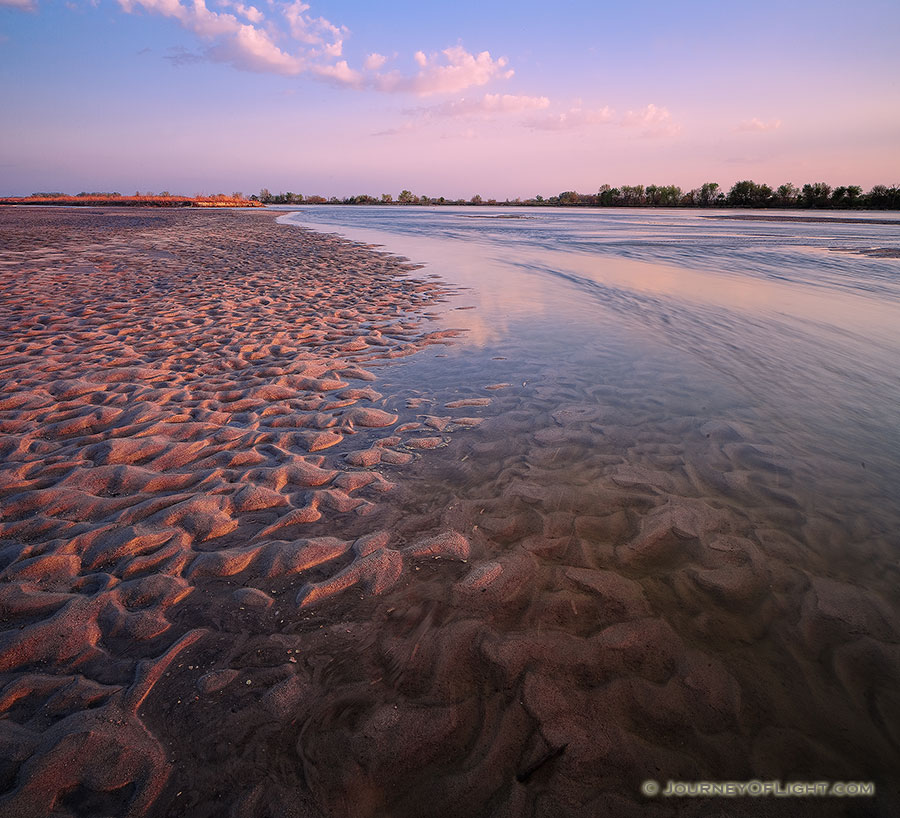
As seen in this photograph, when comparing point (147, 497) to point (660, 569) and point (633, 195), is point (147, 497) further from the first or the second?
point (633, 195)

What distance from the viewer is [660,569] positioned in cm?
271

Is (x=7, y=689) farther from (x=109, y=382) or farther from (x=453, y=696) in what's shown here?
(x=109, y=382)

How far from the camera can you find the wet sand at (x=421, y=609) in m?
1.71

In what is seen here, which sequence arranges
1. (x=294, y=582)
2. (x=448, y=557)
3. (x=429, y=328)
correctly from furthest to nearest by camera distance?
(x=429, y=328)
(x=448, y=557)
(x=294, y=582)

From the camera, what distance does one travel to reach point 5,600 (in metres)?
2.41

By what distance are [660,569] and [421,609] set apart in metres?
1.40

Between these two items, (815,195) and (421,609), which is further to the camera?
(815,195)

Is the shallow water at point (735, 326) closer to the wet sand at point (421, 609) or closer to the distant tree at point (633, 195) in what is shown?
the wet sand at point (421, 609)

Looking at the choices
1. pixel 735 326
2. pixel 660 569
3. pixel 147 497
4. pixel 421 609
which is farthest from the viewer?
pixel 735 326

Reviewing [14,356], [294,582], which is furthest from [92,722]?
[14,356]

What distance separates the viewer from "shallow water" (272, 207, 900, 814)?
179 centimetres

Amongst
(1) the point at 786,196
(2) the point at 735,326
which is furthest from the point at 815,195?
(2) the point at 735,326

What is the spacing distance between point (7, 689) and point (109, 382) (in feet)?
13.2

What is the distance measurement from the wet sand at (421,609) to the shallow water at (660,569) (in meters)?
0.01
